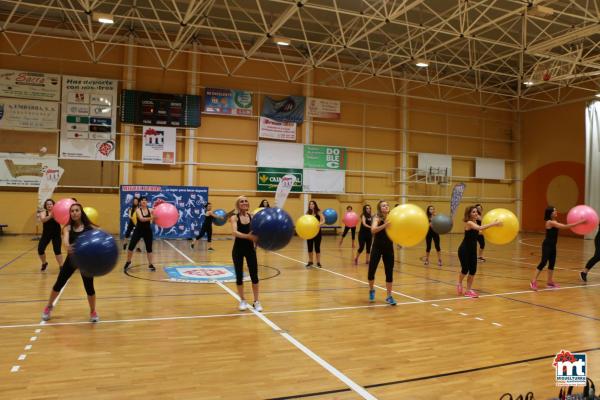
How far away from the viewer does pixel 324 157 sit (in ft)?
66.6

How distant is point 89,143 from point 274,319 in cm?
1432

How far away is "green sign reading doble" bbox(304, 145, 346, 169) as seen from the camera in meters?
20.0

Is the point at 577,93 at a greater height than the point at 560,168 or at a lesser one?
greater

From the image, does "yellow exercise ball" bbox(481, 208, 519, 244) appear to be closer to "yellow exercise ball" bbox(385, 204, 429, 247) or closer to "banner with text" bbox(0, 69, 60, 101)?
"yellow exercise ball" bbox(385, 204, 429, 247)

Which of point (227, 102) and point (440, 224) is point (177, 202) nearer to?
point (227, 102)

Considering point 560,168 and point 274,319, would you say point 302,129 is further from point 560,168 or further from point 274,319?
point 274,319

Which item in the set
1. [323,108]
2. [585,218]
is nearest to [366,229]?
[585,218]

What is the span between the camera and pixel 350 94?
2127 centimetres

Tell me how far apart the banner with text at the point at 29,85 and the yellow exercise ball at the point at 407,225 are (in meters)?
15.5

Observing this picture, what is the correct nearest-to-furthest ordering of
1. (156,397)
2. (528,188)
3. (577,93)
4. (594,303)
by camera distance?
(156,397) → (594,303) → (577,93) → (528,188)

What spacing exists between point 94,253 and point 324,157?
16215 mm

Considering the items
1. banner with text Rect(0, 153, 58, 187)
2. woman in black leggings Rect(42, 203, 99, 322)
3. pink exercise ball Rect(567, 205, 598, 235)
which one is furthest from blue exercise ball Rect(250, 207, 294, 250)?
banner with text Rect(0, 153, 58, 187)

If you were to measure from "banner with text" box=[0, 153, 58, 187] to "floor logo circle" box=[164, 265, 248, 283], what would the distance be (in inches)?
387

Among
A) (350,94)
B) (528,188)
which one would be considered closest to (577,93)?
(528,188)
